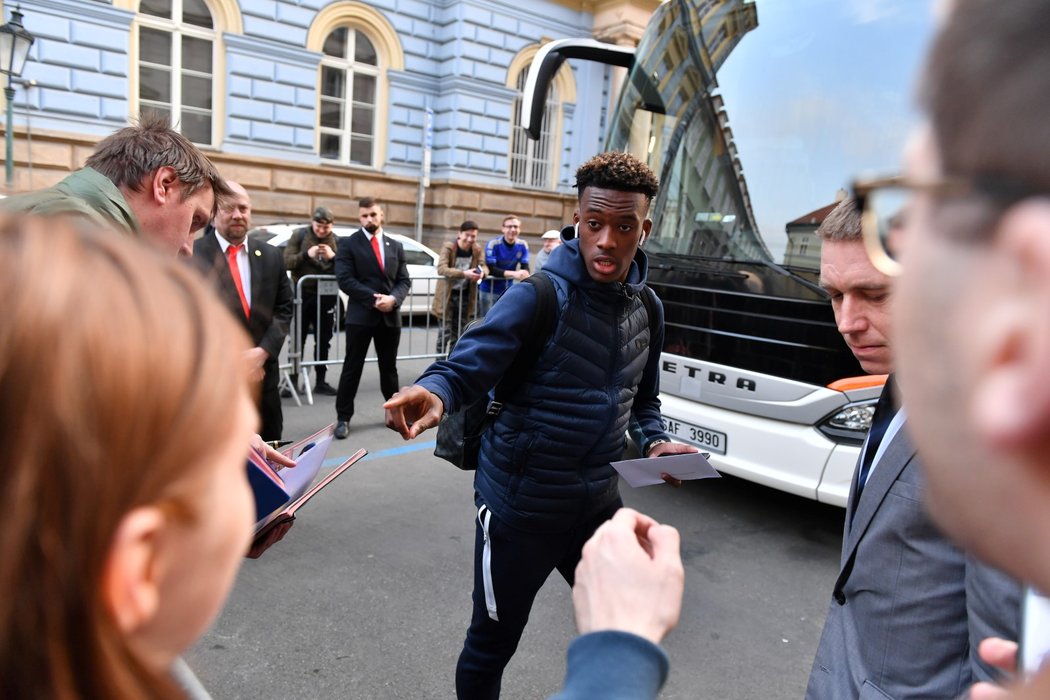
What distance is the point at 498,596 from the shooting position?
7.51ft

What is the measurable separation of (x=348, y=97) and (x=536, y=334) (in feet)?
49.1

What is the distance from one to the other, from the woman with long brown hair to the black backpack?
1.66m

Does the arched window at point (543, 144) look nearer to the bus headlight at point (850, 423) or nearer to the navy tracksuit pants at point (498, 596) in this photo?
the bus headlight at point (850, 423)

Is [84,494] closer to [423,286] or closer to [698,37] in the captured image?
[698,37]

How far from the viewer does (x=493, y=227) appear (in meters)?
17.3

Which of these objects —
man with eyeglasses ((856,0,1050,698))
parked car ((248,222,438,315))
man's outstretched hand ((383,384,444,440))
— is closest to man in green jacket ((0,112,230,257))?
man's outstretched hand ((383,384,444,440))

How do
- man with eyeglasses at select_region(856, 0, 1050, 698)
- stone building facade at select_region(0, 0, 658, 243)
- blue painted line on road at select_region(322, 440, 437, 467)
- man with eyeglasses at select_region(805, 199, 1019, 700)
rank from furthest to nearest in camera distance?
1. stone building facade at select_region(0, 0, 658, 243)
2. blue painted line on road at select_region(322, 440, 437, 467)
3. man with eyeglasses at select_region(805, 199, 1019, 700)
4. man with eyeglasses at select_region(856, 0, 1050, 698)

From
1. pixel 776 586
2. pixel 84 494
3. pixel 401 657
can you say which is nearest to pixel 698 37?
pixel 776 586

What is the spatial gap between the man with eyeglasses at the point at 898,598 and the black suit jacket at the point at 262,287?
167 inches

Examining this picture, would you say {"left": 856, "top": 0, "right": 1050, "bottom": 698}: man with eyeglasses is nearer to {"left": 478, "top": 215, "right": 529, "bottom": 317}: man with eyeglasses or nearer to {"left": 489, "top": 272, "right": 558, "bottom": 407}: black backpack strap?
{"left": 489, "top": 272, "right": 558, "bottom": 407}: black backpack strap

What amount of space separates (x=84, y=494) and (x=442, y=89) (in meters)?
17.0

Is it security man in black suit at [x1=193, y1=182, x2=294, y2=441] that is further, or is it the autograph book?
security man in black suit at [x1=193, y1=182, x2=294, y2=441]

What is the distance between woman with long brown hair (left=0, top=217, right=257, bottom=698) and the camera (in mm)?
570

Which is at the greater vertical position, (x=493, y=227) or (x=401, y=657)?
(x=493, y=227)
